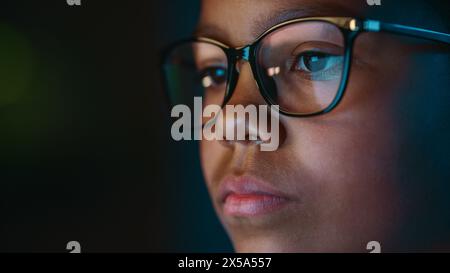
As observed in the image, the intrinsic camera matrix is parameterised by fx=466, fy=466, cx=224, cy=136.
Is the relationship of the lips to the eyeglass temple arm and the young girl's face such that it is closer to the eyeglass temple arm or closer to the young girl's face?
the young girl's face

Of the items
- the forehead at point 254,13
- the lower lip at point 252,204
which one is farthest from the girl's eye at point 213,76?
the lower lip at point 252,204

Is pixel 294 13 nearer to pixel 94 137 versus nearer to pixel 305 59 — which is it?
pixel 305 59

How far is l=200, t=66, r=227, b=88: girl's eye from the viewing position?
0.66 metres

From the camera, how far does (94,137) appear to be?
86cm

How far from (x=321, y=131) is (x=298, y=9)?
143 millimetres

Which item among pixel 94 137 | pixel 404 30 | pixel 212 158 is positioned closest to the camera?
pixel 404 30

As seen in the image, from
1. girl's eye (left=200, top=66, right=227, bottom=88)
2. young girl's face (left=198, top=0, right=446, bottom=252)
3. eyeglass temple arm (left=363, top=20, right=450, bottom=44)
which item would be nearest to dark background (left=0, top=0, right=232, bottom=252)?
girl's eye (left=200, top=66, right=227, bottom=88)

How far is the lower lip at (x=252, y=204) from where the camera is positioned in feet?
1.80

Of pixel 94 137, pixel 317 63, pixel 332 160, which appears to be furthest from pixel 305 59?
pixel 94 137

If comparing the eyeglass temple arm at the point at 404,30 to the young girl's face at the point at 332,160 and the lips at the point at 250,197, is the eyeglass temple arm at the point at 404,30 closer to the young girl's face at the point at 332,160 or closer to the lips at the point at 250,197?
the young girl's face at the point at 332,160

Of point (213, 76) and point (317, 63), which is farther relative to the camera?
point (213, 76)

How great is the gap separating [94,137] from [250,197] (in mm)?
407

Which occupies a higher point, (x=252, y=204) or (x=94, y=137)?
(x=94, y=137)

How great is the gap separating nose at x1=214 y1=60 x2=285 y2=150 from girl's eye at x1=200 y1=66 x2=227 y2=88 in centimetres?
9
